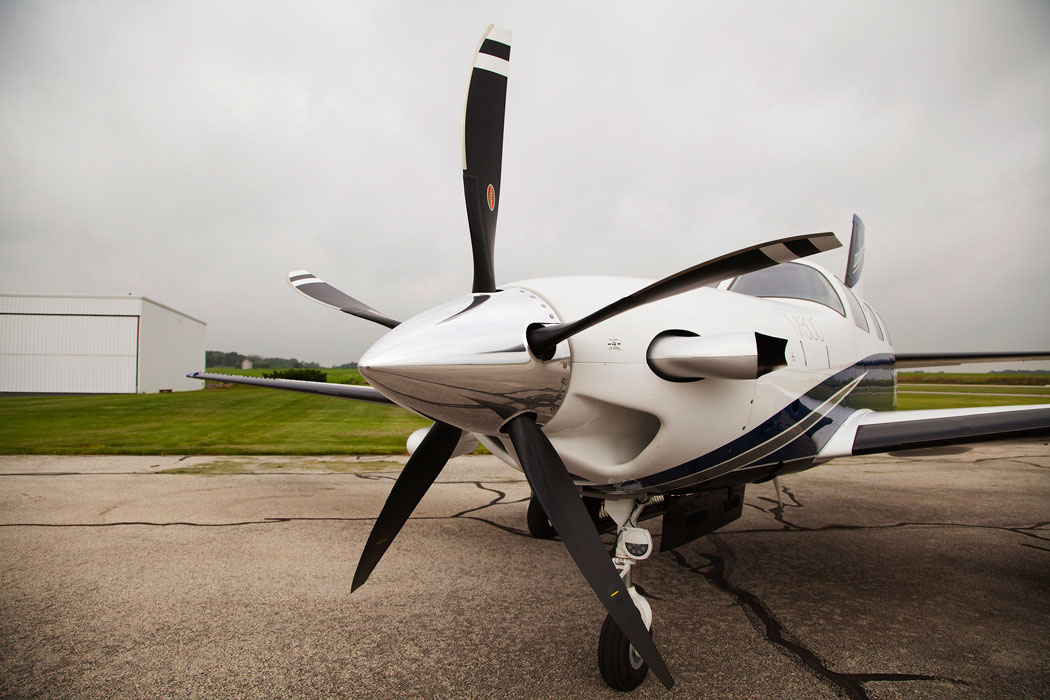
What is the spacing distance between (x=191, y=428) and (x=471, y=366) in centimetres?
1508

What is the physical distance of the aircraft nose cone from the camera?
7.06 feet

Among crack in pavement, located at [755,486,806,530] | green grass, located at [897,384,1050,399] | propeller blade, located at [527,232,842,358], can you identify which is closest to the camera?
propeller blade, located at [527,232,842,358]

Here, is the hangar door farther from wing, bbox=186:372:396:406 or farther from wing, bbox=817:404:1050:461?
wing, bbox=817:404:1050:461

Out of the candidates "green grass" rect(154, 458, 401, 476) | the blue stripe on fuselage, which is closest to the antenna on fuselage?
the blue stripe on fuselage

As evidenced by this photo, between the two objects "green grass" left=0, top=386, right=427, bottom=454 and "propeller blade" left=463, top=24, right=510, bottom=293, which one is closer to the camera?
"propeller blade" left=463, top=24, right=510, bottom=293

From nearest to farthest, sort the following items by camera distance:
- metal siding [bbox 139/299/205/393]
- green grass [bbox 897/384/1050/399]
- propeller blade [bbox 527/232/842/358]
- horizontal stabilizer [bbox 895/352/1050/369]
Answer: propeller blade [bbox 527/232/842/358] < horizontal stabilizer [bbox 895/352/1050/369] < metal siding [bbox 139/299/205/393] < green grass [bbox 897/384/1050/399]

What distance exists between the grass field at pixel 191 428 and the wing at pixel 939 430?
9413 mm

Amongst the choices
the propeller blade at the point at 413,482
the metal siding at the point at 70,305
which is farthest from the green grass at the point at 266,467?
the metal siding at the point at 70,305

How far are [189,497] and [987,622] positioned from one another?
807 cm

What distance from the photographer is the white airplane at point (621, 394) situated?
218cm

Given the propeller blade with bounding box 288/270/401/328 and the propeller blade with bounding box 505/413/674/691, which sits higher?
the propeller blade with bounding box 288/270/401/328

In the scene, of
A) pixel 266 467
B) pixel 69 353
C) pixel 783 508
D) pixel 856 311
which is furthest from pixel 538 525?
pixel 69 353

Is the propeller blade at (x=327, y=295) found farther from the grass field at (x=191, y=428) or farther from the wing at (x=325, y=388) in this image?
the grass field at (x=191, y=428)

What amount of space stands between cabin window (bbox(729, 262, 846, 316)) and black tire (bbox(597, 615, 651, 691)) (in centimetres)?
280
